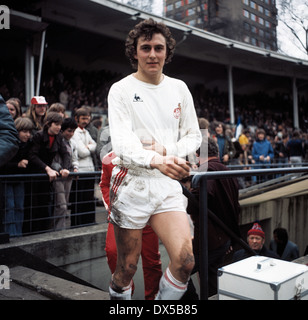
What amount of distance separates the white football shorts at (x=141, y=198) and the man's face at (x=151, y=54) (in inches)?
24.1

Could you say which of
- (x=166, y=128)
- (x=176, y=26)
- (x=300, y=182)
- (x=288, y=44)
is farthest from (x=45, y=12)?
(x=166, y=128)

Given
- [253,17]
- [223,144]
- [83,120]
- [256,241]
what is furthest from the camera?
[223,144]

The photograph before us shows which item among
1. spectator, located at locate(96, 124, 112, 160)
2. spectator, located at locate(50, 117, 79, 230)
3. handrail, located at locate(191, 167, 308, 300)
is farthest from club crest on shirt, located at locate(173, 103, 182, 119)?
spectator, located at locate(50, 117, 79, 230)

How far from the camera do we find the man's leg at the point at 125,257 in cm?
221

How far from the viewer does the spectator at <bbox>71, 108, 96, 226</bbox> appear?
5412 millimetres

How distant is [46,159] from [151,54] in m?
2.95

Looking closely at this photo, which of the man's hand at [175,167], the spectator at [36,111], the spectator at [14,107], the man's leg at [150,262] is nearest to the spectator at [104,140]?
the spectator at [36,111]

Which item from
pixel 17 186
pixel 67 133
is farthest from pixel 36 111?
pixel 17 186

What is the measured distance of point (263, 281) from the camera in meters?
2.09

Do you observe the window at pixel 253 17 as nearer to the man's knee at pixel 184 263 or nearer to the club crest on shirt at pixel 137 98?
the club crest on shirt at pixel 137 98

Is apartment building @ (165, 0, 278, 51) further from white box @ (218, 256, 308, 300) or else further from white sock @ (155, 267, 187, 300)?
white sock @ (155, 267, 187, 300)

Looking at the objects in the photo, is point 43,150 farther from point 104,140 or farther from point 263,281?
point 263,281

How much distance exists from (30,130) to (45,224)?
127cm

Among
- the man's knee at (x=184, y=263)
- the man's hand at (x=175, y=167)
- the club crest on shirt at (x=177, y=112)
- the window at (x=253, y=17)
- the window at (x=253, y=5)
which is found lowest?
the man's knee at (x=184, y=263)
